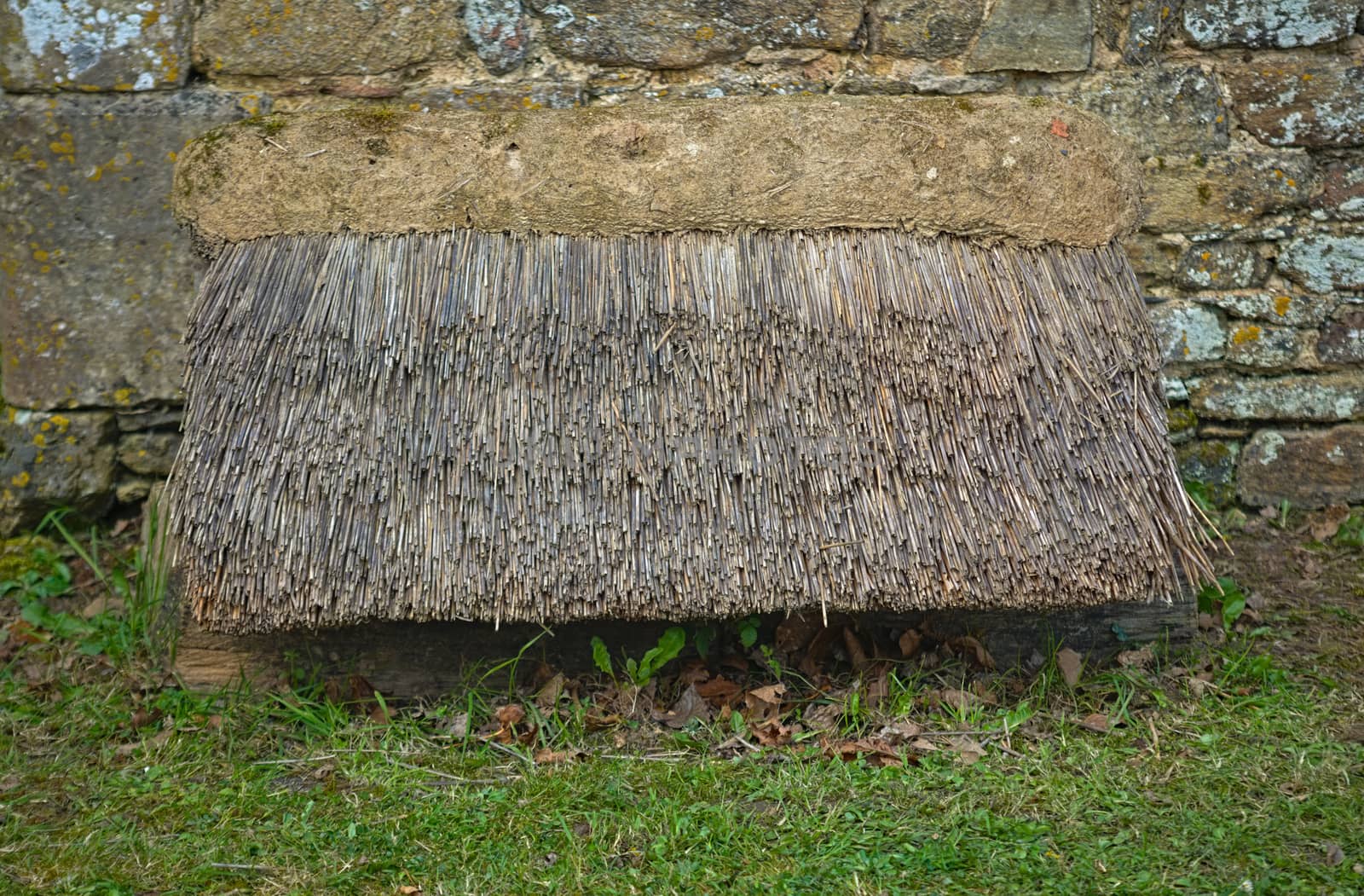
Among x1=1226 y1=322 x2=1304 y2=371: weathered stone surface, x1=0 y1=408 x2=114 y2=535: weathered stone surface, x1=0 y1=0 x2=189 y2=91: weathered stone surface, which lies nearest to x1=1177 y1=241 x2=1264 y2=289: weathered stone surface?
x1=1226 y1=322 x2=1304 y2=371: weathered stone surface

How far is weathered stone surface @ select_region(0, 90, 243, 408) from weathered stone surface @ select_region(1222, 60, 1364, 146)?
293 cm

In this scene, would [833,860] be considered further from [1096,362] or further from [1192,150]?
[1192,150]

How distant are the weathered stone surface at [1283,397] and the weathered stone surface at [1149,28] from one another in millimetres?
1005

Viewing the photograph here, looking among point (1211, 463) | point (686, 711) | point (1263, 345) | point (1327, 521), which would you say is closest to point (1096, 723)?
point (686, 711)

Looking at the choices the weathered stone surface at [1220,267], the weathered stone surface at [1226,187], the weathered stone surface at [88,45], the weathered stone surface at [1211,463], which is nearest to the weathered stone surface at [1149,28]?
the weathered stone surface at [1226,187]

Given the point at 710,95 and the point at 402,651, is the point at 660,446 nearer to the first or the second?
the point at 402,651

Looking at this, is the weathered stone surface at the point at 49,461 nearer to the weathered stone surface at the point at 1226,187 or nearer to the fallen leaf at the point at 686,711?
the fallen leaf at the point at 686,711

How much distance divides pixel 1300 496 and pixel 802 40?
212 centimetres

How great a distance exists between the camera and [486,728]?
2.71 meters

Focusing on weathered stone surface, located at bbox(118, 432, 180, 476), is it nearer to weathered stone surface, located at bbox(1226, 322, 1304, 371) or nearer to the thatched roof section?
the thatched roof section

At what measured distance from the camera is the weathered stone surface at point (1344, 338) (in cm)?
333

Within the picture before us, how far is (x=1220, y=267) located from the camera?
3.31m

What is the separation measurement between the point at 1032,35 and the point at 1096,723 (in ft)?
6.24

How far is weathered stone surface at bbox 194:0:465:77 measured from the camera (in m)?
2.96
